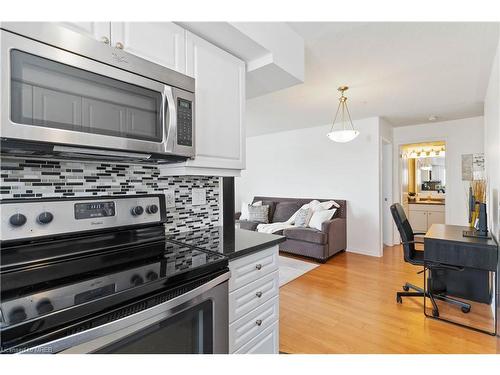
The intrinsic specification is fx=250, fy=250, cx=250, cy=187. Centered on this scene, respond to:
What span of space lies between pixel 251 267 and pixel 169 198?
2.21ft

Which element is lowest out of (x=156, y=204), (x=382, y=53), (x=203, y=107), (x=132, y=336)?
(x=132, y=336)

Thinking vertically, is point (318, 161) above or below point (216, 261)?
above

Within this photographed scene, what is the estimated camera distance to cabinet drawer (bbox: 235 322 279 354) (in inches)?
52.1

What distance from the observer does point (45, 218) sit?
103cm

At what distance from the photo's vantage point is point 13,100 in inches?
30.7

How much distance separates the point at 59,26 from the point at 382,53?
2.26m

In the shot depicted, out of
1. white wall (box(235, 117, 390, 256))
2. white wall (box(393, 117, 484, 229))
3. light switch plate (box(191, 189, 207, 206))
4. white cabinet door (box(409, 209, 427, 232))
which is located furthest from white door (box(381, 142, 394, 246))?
light switch plate (box(191, 189, 207, 206))

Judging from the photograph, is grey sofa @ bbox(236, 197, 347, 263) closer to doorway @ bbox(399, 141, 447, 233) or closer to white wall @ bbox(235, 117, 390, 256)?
white wall @ bbox(235, 117, 390, 256)

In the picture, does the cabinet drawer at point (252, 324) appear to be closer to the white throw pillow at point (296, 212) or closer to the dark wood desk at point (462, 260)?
the dark wood desk at point (462, 260)

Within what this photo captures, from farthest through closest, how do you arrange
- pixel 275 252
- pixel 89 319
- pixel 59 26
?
pixel 275 252
pixel 59 26
pixel 89 319

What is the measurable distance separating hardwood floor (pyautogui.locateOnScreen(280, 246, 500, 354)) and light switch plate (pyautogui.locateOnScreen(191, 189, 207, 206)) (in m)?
1.22

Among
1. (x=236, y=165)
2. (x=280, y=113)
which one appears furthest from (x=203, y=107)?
(x=280, y=113)

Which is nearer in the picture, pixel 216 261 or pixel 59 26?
pixel 59 26
